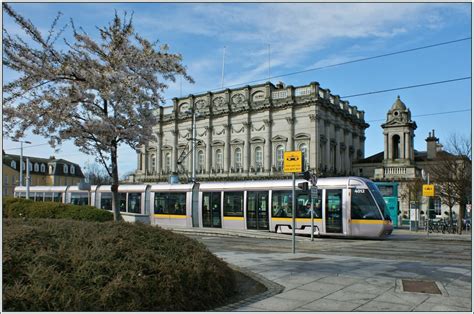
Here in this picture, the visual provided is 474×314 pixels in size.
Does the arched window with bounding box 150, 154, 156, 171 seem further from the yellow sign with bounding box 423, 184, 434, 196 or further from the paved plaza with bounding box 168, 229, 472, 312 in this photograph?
the paved plaza with bounding box 168, 229, 472, 312

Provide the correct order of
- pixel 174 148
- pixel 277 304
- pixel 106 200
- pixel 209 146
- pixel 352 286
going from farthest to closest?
pixel 174 148 < pixel 209 146 < pixel 106 200 < pixel 352 286 < pixel 277 304

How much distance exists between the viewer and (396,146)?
62938 mm

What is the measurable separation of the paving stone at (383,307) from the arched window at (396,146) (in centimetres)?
5712

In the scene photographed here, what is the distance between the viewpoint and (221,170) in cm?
6956

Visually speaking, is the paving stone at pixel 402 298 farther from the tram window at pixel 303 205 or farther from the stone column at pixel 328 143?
the stone column at pixel 328 143

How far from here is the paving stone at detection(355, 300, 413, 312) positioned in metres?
7.09

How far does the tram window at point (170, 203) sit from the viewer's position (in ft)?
99.8

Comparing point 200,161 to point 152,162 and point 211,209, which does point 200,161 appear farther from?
point 211,209

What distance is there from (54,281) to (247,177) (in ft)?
199

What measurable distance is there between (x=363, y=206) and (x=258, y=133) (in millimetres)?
44803

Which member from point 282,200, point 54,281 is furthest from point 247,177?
point 54,281

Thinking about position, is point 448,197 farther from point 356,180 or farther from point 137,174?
point 137,174

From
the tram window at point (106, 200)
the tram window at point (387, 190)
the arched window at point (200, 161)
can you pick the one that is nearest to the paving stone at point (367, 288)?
the tram window at point (106, 200)

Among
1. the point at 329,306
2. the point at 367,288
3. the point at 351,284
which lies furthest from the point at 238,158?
the point at 329,306
